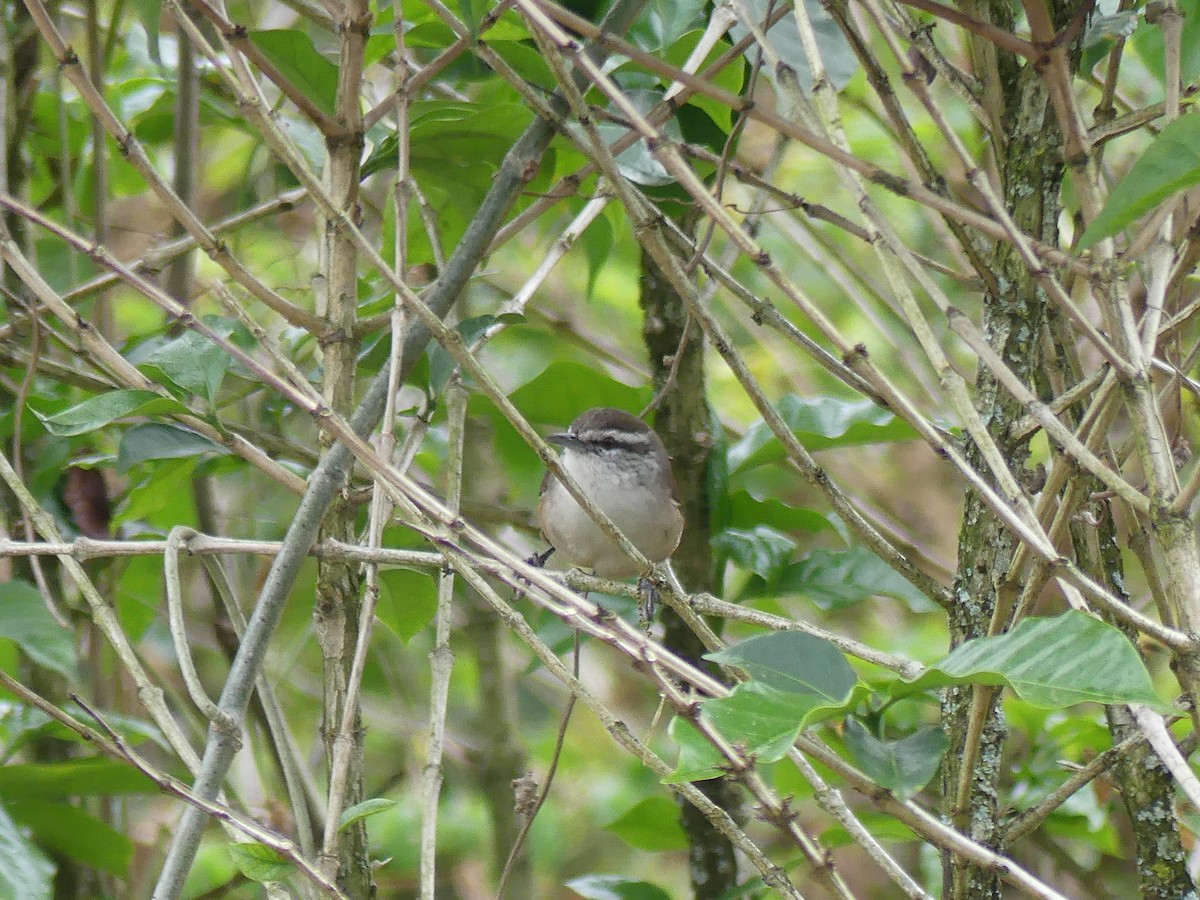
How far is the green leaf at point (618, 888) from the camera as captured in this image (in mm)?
2797

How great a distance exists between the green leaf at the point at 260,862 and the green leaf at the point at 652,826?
1.19 meters

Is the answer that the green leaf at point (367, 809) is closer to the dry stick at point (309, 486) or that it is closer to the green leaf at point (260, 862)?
the green leaf at point (260, 862)

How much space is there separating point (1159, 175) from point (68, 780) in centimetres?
238

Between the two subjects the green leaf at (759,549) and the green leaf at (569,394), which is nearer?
the green leaf at (759,549)

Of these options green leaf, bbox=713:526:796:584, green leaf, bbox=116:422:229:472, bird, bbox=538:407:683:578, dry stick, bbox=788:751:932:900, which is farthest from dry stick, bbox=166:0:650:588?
bird, bbox=538:407:683:578

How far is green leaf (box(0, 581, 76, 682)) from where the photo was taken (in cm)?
232

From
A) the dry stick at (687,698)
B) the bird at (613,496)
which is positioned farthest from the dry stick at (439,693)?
the bird at (613,496)

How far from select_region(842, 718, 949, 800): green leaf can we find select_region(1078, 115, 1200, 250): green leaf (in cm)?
76

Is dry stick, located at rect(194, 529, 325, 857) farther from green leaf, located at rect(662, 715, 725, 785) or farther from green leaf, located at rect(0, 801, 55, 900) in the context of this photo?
green leaf, located at rect(662, 715, 725, 785)

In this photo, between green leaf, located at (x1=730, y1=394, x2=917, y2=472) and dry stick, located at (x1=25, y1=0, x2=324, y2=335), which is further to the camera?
green leaf, located at (x1=730, y1=394, x2=917, y2=472)

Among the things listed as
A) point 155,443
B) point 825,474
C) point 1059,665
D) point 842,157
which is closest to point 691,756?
point 1059,665

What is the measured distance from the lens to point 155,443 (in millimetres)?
2432

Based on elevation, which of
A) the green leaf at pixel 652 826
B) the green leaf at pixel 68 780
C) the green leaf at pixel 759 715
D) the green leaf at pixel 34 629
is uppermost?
the green leaf at pixel 759 715

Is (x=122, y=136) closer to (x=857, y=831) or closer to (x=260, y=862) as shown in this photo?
(x=260, y=862)
